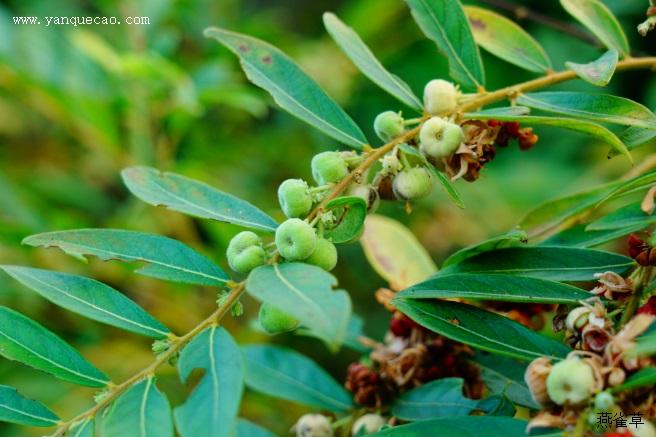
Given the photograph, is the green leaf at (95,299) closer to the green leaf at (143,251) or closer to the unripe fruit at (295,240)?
the green leaf at (143,251)

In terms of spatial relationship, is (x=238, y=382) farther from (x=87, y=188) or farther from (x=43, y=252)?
(x=87, y=188)

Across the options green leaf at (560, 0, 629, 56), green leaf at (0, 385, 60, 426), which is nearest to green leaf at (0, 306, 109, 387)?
green leaf at (0, 385, 60, 426)

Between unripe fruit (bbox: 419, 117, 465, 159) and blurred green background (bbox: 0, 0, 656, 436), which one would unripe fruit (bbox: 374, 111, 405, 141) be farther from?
blurred green background (bbox: 0, 0, 656, 436)

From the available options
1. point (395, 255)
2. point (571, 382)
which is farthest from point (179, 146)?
point (571, 382)

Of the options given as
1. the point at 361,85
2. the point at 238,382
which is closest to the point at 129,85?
the point at 361,85

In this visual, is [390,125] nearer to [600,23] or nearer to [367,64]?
[367,64]
